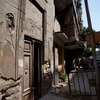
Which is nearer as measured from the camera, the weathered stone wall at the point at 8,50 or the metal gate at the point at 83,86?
the weathered stone wall at the point at 8,50

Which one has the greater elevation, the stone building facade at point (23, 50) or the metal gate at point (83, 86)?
the stone building facade at point (23, 50)

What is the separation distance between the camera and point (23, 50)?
13.3 ft

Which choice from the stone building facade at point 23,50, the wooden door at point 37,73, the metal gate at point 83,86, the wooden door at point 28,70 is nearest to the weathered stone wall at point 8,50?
the stone building facade at point 23,50

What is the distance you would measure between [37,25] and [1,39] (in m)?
2.52

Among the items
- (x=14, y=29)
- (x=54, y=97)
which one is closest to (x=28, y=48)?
(x=14, y=29)

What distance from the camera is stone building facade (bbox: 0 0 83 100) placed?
317cm

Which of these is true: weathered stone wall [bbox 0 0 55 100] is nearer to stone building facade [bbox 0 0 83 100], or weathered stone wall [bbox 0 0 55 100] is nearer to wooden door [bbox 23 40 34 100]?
stone building facade [bbox 0 0 83 100]

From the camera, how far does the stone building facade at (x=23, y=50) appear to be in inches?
125

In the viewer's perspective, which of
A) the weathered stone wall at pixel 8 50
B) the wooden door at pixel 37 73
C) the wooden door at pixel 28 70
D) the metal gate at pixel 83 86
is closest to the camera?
the weathered stone wall at pixel 8 50

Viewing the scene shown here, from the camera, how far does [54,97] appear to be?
219 inches

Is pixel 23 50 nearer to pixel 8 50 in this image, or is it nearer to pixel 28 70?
pixel 8 50

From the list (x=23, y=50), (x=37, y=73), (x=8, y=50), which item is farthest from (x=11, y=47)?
(x=37, y=73)

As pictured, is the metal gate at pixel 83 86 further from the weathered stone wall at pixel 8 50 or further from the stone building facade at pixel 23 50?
the weathered stone wall at pixel 8 50

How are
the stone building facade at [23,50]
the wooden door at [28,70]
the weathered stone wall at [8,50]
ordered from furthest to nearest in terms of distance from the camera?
the wooden door at [28,70] → the stone building facade at [23,50] → the weathered stone wall at [8,50]
